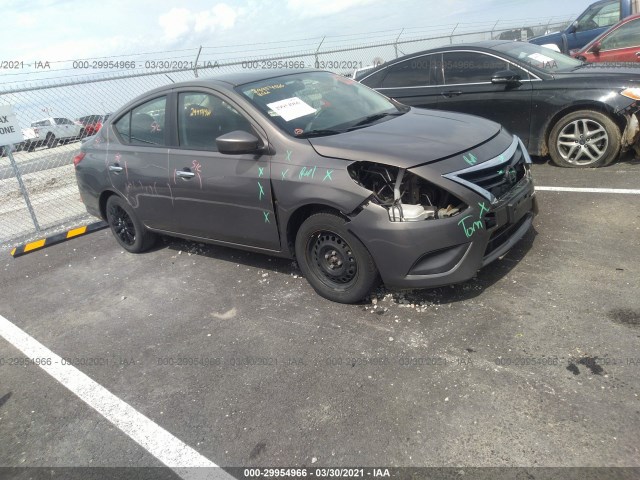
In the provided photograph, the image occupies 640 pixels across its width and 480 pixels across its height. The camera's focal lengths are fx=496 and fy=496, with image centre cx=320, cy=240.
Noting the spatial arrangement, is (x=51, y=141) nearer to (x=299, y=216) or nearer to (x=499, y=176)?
(x=299, y=216)

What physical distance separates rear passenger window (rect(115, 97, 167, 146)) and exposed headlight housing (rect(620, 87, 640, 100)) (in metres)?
4.89

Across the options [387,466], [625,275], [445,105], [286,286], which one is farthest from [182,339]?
[445,105]

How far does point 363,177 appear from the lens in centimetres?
349

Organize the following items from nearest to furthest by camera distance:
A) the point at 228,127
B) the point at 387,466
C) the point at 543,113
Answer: the point at 387,466 → the point at 228,127 → the point at 543,113

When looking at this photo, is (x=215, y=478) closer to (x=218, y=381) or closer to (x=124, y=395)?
(x=218, y=381)

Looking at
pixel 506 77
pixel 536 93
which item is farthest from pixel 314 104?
pixel 536 93

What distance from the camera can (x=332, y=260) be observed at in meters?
3.68

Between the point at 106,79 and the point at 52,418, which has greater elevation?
the point at 106,79

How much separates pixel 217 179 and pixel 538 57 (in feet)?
15.5

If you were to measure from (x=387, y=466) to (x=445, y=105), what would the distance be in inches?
214

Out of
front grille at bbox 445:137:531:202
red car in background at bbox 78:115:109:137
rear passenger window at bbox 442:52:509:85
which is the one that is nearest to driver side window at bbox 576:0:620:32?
rear passenger window at bbox 442:52:509:85

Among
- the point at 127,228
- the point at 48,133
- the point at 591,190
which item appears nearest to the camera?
the point at 591,190

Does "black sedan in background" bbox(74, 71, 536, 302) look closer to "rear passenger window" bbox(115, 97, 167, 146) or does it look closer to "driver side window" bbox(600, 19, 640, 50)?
"rear passenger window" bbox(115, 97, 167, 146)

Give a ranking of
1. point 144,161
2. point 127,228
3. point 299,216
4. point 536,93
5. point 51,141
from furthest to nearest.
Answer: point 51,141
point 536,93
point 127,228
point 144,161
point 299,216
